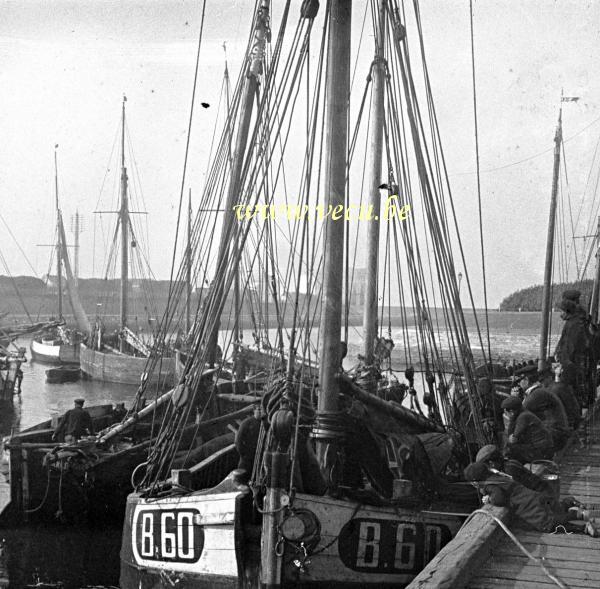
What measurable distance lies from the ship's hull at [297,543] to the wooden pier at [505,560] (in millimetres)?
1101

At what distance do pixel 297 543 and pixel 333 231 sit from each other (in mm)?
3137

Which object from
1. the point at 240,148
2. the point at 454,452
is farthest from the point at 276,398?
the point at 240,148

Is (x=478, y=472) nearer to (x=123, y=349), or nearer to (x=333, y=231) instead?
(x=333, y=231)

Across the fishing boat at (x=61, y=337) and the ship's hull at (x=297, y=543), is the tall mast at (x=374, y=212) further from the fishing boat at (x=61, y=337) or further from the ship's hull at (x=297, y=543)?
the fishing boat at (x=61, y=337)

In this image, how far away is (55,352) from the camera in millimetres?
52625

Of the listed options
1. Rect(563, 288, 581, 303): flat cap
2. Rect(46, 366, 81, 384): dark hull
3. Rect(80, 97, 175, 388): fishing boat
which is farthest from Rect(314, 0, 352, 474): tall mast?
Rect(46, 366, 81, 384): dark hull

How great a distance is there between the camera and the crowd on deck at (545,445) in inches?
245

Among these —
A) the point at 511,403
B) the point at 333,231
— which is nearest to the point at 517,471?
the point at 511,403

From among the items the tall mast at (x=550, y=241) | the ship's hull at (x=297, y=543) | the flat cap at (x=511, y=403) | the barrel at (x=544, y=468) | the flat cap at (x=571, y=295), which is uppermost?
the tall mast at (x=550, y=241)

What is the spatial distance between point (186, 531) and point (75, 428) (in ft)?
21.1

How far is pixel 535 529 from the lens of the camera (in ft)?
20.1

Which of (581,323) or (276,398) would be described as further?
(581,323)

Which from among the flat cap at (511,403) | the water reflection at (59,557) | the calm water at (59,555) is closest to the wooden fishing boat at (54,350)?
the calm water at (59,555)

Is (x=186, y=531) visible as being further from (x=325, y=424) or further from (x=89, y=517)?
(x=89, y=517)
